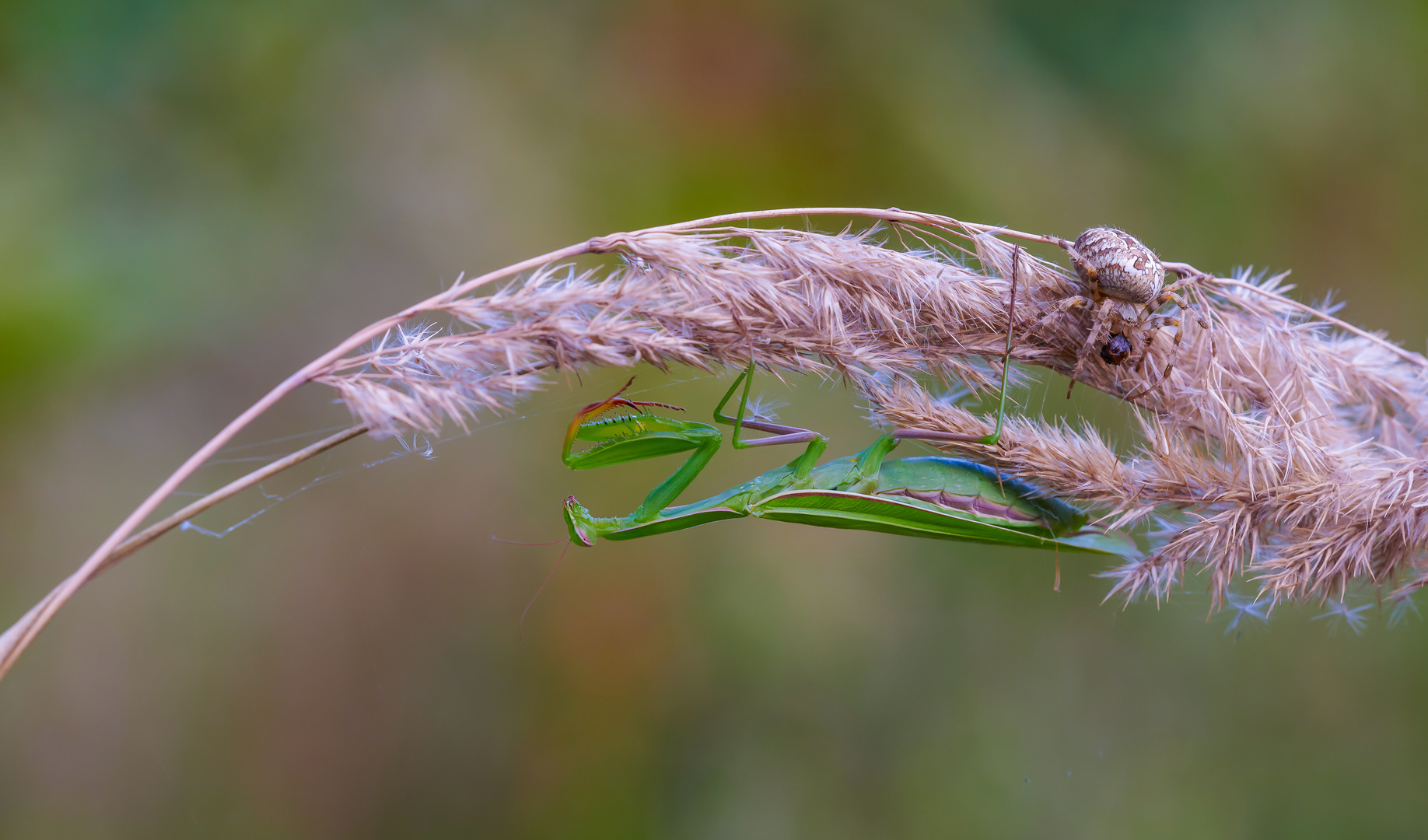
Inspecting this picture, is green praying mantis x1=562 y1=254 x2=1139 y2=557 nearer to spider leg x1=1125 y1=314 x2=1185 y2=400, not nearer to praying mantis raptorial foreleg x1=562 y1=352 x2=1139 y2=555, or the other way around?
praying mantis raptorial foreleg x1=562 y1=352 x2=1139 y2=555

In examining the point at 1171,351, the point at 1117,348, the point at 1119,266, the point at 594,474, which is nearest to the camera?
the point at 1119,266

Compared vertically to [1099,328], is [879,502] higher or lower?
lower

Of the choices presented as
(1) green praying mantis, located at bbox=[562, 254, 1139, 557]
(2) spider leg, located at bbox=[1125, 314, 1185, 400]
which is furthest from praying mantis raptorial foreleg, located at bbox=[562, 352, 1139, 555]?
(2) spider leg, located at bbox=[1125, 314, 1185, 400]

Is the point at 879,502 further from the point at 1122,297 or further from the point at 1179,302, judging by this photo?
the point at 1179,302

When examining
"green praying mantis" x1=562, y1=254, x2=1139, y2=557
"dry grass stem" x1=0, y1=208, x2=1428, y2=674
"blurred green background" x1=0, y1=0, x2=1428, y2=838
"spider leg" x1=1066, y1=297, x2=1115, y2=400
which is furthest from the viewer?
"blurred green background" x1=0, y1=0, x2=1428, y2=838

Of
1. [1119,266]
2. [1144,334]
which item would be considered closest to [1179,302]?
[1144,334]

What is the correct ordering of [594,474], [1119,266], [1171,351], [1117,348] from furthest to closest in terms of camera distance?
1. [594,474]
2. [1171,351]
3. [1117,348]
4. [1119,266]

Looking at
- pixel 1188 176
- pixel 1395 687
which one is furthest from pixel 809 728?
pixel 1188 176
